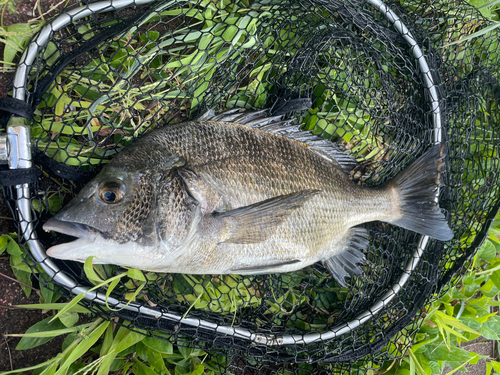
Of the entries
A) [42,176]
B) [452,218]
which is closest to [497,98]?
[452,218]

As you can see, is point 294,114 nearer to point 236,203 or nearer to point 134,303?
point 236,203

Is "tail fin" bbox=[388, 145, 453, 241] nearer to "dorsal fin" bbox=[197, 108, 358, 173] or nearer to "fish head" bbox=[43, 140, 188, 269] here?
"dorsal fin" bbox=[197, 108, 358, 173]

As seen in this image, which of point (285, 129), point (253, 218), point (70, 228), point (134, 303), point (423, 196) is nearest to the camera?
point (70, 228)

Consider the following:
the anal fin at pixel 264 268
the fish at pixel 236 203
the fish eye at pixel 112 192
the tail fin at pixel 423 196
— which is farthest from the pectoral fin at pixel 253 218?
the tail fin at pixel 423 196

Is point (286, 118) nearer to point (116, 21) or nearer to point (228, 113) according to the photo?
point (228, 113)

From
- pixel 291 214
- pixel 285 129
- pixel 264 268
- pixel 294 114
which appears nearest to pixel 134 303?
pixel 264 268

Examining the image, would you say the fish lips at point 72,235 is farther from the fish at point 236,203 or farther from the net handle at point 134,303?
the net handle at point 134,303
